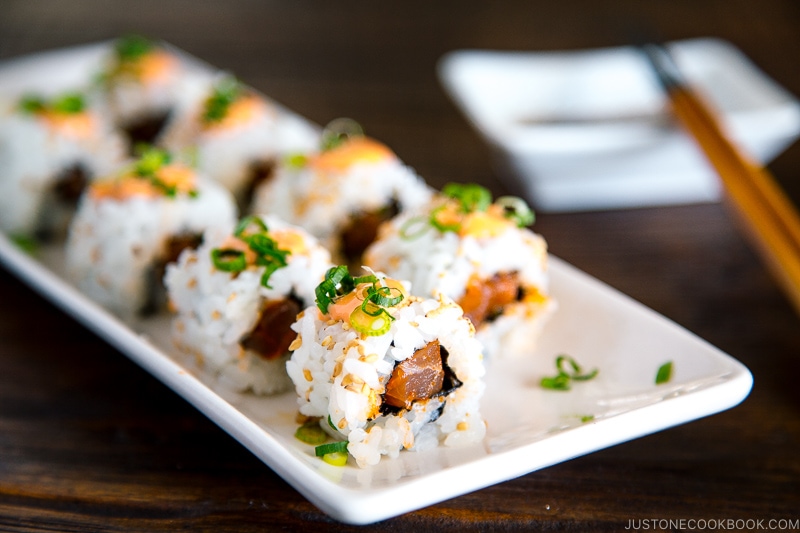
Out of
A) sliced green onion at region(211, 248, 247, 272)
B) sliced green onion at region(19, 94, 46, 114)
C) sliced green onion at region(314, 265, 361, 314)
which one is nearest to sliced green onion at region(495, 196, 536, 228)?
sliced green onion at region(314, 265, 361, 314)

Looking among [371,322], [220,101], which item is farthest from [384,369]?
[220,101]

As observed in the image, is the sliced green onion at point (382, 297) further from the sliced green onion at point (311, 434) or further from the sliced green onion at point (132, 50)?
the sliced green onion at point (132, 50)

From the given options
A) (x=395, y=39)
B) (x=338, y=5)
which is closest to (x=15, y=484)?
(x=395, y=39)

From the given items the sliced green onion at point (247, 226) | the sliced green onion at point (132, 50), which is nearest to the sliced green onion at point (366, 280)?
the sliced green onion at point (247, 226)

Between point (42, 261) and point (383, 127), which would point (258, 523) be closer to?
point (42, 261)

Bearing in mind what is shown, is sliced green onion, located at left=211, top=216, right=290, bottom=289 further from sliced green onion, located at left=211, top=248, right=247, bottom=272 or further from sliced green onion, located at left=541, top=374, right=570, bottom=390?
sliced green onion, located at left=541, top=374, right=570, bottom=390
